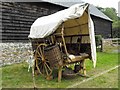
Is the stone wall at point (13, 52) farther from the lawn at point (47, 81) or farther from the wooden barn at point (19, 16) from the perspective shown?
the lawn at point (47, 81)

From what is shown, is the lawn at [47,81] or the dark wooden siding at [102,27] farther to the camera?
the dark wooden siding at [102,27]

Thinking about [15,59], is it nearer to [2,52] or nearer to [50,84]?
[2,52]

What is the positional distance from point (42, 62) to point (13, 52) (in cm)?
380

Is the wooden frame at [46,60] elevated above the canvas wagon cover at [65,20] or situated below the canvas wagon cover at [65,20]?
below

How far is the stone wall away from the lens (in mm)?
11641

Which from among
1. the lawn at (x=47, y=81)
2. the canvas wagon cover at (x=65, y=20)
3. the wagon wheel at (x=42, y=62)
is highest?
the canvas wagon cover at (x=65, y=20)

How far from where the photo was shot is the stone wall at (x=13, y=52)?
11.6 m

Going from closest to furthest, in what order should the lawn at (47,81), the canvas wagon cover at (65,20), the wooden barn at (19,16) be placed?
the lawn at (47,81) < the canvas wagon cover at (65,20) < the wooden barn at (19,16)

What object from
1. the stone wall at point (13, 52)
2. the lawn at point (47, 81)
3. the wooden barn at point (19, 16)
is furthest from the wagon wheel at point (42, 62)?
the wooden barn at point (19, 16)

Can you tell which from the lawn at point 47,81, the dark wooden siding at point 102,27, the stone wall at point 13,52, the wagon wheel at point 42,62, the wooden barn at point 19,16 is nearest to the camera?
the lawn at point 47,81

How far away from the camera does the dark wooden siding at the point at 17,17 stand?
39.7 feet

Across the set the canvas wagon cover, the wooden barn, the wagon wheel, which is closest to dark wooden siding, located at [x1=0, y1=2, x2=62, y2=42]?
the wooden barn

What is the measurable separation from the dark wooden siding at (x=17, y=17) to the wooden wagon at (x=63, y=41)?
127 inches

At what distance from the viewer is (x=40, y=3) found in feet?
47.8
